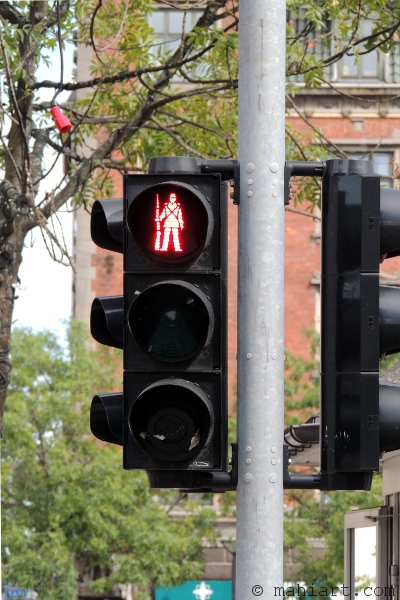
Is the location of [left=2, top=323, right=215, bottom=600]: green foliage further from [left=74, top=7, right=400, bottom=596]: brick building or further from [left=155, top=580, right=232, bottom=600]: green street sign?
[left=74, top=7, right=400, bottom=596]: brick building


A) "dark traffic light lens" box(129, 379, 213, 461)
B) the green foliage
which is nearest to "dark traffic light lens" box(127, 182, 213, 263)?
"dark traffic light lens" box(129, 379, 213, 461)

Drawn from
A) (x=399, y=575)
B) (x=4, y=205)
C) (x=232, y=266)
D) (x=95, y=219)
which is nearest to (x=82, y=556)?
(x=232, y=266)

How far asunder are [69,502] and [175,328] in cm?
2786

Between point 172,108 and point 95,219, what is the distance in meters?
12.4

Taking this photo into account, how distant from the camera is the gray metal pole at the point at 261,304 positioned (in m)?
4.32

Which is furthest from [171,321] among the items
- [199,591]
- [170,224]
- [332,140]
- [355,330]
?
[332,140]

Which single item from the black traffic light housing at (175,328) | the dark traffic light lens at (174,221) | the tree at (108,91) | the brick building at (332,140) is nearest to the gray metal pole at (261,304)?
the black traffic light housing at (175,328)

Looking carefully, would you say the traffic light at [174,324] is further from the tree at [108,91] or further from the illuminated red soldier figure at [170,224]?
the tree at [108,91]

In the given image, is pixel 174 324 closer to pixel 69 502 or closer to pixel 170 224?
pixel 170 224

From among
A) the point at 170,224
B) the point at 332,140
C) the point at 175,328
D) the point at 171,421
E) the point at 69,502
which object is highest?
the point at 332,140

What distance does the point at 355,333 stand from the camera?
445 centimetres

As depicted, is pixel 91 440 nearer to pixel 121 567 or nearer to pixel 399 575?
pixel 121 567

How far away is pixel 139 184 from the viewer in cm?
439

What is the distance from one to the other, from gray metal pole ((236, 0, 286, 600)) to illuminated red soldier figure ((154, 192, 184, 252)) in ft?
0.89
